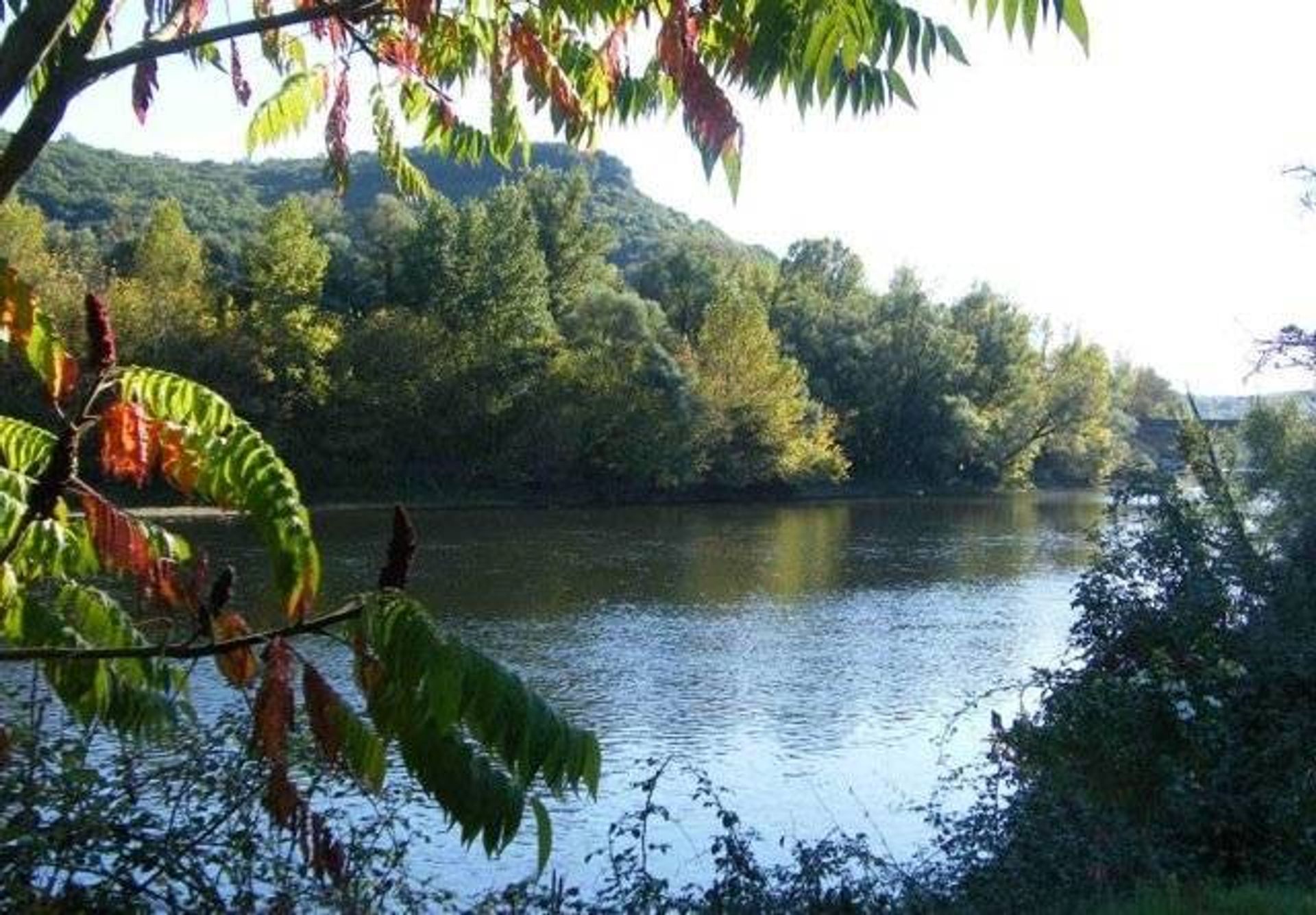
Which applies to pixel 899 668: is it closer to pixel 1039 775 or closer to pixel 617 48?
pixel 1039 775

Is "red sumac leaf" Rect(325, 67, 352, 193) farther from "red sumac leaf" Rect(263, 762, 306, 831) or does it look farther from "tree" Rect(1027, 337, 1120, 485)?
"tree" Rect(1027, 337, 1120, 485)

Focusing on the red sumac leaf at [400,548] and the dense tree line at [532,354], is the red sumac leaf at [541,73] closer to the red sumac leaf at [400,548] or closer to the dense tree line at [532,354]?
the red sumac leaf at [400,548]

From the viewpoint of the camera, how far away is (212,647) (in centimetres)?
281

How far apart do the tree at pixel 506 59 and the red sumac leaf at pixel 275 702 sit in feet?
3.58

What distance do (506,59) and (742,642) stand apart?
65.6ft

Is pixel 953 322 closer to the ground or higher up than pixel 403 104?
higher up

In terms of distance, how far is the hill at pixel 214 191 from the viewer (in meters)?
83.9

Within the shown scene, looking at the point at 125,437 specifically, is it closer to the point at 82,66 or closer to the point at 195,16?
the point at 82,66

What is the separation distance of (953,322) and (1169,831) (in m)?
71.8

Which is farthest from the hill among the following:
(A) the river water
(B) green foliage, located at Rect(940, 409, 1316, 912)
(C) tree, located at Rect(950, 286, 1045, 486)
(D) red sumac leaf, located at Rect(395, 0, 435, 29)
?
(D) red sumac leaf, located at Rect(395, 0, 435, 29)

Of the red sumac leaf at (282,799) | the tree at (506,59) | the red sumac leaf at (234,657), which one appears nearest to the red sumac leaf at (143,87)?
the tree at (506,59)

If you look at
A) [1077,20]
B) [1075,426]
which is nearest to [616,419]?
[1075,426]

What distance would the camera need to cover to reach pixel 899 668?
2089 centimetres

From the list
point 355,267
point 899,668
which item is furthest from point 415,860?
point 355,267
